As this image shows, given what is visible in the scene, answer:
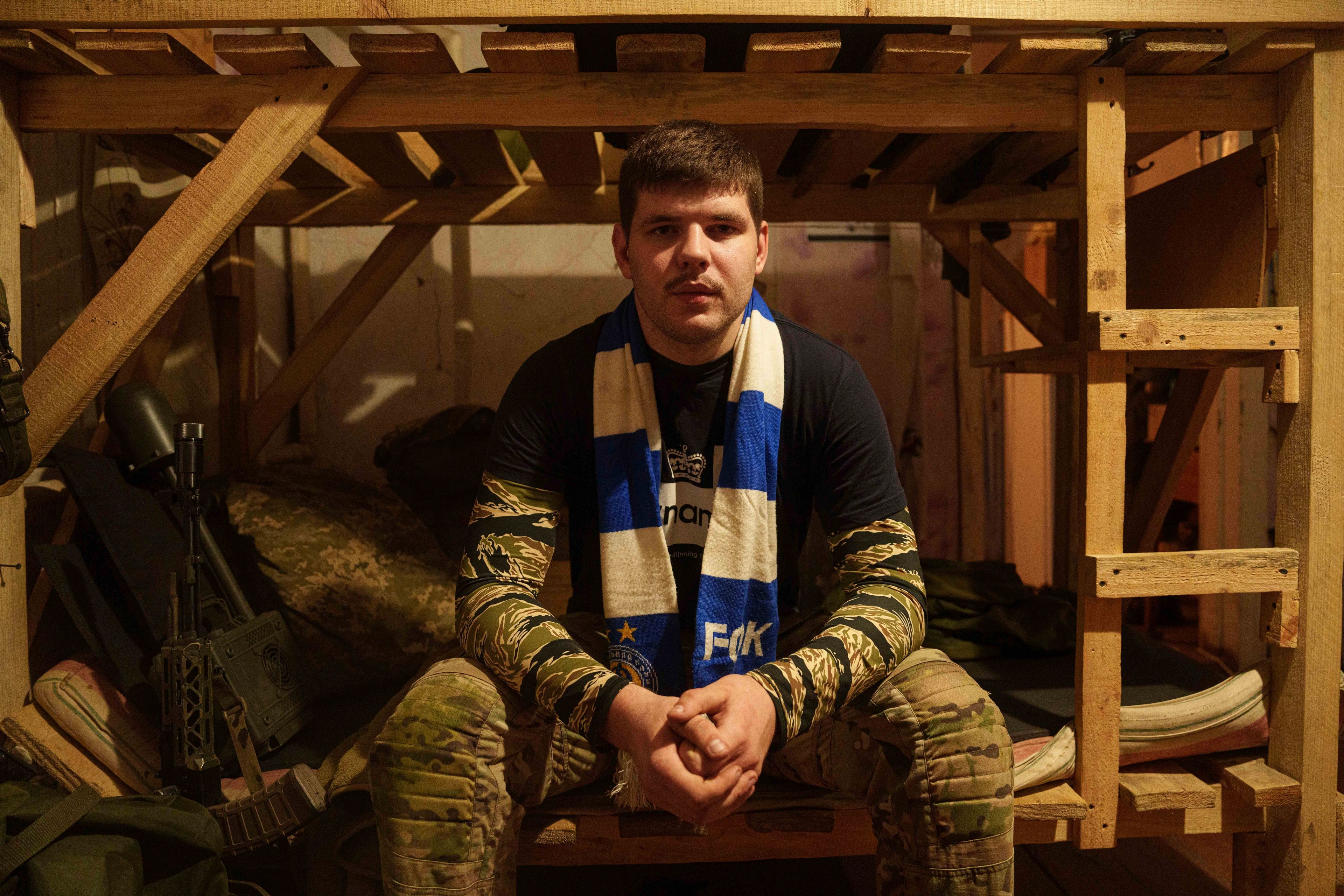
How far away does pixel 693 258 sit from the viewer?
5.08ft

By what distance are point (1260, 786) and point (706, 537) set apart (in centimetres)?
133

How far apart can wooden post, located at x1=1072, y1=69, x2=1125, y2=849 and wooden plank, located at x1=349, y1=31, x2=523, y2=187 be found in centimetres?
140

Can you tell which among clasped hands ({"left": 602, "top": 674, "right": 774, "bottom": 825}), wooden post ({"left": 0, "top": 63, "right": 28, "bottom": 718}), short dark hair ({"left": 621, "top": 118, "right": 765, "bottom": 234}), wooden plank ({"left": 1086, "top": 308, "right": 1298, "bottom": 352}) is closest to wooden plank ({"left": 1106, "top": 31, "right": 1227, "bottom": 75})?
wooden plank ({"left": 1086, "top": 308, "right": 1298, "bottom": 352})

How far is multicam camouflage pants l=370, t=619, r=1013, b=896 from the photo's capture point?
54.8 inches

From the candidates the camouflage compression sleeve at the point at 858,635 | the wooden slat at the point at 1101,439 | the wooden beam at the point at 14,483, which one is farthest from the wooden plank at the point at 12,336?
the wooden slat at the point at 1101,439

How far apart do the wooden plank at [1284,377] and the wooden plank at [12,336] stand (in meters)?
2.76

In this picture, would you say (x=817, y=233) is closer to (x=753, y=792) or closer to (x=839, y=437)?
(x=839, y=437)

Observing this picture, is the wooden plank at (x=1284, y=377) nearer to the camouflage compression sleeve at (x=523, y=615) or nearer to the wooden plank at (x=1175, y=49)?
the wooden plank at (x=1175, y=49)

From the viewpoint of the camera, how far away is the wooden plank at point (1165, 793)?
180 cm

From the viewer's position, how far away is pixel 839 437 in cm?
171

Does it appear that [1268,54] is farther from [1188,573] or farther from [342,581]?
[342,581]

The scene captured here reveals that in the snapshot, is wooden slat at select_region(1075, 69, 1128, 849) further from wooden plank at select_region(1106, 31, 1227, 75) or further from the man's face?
the man's face

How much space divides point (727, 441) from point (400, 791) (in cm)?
91

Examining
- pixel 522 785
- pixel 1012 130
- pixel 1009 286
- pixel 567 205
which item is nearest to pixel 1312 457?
pixel 1012 130
